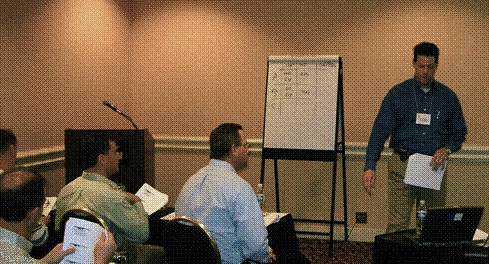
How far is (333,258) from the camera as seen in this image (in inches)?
177

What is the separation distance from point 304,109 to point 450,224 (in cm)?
219

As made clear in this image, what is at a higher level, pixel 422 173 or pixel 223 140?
pixel 223 140

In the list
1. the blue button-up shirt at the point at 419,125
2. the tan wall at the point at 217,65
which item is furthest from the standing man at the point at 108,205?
the blue button-up shirt at the point at 419,125

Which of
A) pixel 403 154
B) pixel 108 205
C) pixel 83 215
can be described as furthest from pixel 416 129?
pixel 83 215

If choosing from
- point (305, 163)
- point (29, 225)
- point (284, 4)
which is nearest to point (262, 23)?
point (284, 4)

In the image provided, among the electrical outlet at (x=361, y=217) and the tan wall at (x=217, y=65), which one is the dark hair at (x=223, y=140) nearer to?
the tan wall at (x=217, y=65)

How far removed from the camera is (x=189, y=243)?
7.66 ft

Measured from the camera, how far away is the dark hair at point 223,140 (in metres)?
2.78

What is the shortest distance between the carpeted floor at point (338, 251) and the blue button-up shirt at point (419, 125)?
1107 mm

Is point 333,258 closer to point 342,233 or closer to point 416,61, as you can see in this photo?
point 342,233

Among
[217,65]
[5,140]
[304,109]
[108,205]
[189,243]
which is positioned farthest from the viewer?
[217,65]

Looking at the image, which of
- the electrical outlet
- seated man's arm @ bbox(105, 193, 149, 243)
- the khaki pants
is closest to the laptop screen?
the khaki pants

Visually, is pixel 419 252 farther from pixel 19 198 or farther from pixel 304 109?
pixel 304 109

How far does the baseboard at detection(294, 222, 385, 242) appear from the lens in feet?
16.3
